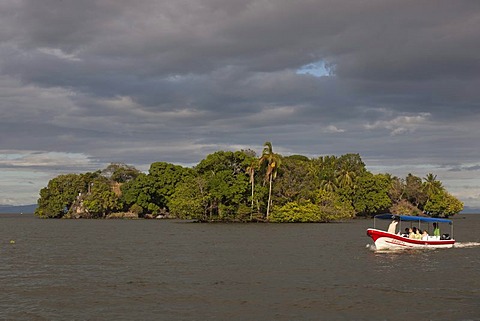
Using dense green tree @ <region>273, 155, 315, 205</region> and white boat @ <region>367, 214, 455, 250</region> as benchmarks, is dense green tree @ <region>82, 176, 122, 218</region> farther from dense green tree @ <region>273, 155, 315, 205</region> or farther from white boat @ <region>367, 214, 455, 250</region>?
white boat @ <region>367, 214, 455, 250</region>

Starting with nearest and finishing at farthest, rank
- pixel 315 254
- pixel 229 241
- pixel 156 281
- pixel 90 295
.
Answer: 1. pixel 90 295
2. pixel 156 281
3. pixel 315 254
4. pixel 229 241

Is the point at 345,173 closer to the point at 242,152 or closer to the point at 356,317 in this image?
the point at 242,152

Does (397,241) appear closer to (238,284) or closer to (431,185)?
(238,284)

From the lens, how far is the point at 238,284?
107 ft

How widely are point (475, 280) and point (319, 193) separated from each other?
8347 cm

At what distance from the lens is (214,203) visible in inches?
4451

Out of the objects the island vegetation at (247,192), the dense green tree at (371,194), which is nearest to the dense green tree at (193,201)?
the island vegetation at (247,192)

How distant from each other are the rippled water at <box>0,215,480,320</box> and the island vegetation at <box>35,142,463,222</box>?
56278mm

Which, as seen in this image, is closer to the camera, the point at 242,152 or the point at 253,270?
the point at 253,270

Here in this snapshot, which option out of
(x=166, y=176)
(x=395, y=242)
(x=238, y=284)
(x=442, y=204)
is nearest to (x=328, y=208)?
(x=166, y=176)

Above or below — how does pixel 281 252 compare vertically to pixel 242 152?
below

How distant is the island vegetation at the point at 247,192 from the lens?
110938 millimetres

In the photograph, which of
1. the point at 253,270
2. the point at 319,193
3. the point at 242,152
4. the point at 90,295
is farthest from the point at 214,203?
the point at 90,295

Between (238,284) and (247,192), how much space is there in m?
79.7
